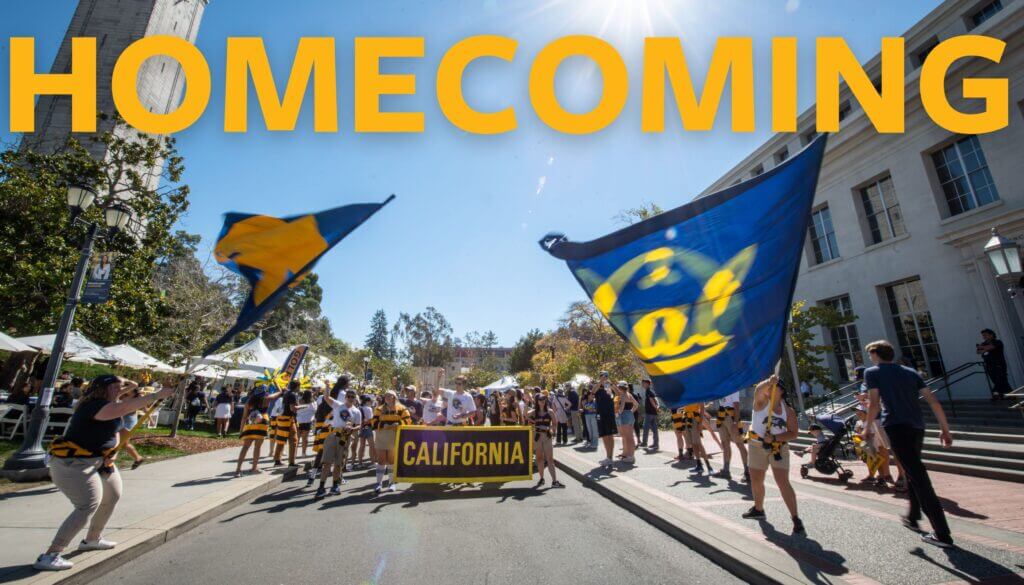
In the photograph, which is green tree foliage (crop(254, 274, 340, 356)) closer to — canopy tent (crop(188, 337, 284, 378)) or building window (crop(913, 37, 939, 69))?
canopy tent (crop(188, 337, 284, 378))

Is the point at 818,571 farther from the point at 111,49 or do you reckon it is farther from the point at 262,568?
the point at 111,49

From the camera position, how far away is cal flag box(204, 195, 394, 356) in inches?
206

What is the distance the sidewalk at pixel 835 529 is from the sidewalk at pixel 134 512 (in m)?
6.20

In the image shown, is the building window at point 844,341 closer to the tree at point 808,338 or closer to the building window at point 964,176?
the tree at point 808,338

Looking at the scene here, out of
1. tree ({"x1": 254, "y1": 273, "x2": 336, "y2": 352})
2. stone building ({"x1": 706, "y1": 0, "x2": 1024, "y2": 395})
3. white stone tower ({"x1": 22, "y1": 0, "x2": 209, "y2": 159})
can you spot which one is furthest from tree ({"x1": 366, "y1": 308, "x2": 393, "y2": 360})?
stone building ({"x1": 706, "y1": 0, "x2": 1024, "y2": 395})

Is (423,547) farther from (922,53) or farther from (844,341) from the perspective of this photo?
(922,53)

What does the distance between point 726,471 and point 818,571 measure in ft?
15.7

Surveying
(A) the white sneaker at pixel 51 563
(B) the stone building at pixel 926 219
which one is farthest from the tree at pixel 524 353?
(A) the white sneaker at pixel 51 563

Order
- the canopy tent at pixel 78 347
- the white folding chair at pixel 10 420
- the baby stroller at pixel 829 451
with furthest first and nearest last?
the canopy tent at pixel 78 347, the white folding chair at pixel 10 420, the baby stroller at pixel 829 451

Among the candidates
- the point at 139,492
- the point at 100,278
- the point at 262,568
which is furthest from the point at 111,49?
the point at 262,568

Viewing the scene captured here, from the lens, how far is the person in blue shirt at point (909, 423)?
4441mm

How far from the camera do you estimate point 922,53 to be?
17.5 m

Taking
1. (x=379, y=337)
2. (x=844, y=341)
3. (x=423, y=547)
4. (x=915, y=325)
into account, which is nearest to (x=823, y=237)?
(x=844, y=341)

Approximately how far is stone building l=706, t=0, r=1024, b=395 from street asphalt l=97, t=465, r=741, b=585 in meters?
15.3
